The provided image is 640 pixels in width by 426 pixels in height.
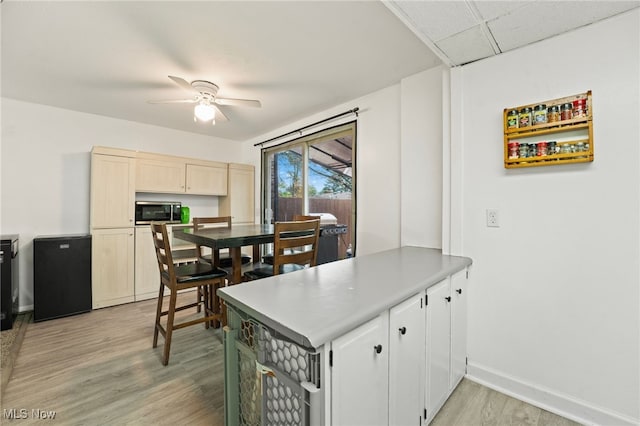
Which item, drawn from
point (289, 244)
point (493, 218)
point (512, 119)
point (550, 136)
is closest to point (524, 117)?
point (512, 119)

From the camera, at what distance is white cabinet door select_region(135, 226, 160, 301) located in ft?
11.7

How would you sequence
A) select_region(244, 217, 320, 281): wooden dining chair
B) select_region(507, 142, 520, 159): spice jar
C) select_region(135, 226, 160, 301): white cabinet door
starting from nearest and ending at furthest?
select_region(507, 142, 520, 159): spice jar
select_region(244, 217, 320, 281): wooden dining chair
select_region(135, 226, 160, 301): white cabinet door

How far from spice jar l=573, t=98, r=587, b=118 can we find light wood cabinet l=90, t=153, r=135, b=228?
14.3 ft

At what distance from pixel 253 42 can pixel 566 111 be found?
213 centimetres

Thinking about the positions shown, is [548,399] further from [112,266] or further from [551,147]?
[112,266]

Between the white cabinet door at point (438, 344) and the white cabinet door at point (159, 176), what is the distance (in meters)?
3.82

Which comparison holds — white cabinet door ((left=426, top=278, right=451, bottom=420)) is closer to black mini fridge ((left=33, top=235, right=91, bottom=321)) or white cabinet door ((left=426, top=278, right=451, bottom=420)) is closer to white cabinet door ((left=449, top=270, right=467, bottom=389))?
white cabinet door ((left=449, top=270, right=467, bottom=389))

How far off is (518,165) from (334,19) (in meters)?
1.54

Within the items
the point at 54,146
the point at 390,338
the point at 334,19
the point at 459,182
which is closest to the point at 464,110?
the point at 459,182

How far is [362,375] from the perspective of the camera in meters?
0.99

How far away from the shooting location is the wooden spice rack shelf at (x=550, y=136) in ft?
4.89

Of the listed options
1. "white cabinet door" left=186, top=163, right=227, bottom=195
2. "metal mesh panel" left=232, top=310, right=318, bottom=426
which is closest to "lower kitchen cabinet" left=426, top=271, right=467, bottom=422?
"metal mesh panel" left=232, top=310, right=318, bottom=426

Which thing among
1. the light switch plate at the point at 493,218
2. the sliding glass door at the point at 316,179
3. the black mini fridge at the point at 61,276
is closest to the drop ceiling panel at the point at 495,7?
the light switch plate at the point at 493,218

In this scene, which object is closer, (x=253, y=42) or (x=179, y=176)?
(x=253, y=42)
